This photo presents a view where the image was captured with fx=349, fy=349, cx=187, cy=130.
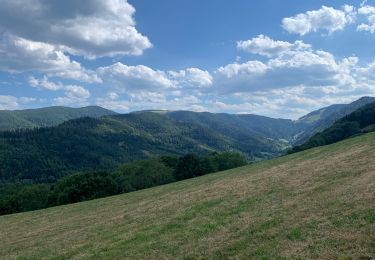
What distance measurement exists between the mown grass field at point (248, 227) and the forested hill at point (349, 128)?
118 metres

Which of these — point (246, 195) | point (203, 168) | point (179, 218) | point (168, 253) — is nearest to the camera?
point (168, 253)

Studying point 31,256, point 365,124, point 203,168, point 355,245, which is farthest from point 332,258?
point 365,124

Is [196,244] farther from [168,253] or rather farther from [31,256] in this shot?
[31,256]

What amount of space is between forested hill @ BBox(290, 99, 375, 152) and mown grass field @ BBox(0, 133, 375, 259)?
118041 mm

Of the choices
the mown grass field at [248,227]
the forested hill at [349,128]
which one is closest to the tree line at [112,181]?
the forested hill at [349,128]

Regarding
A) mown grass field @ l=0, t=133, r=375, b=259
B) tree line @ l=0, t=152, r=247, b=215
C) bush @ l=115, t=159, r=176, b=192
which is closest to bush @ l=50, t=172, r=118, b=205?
tree line @ l=0, t=152, r=247, b=215

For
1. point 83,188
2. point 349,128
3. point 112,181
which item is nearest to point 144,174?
point 112,181

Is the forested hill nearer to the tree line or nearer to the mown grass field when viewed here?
the tree line

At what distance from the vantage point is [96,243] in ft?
70.6

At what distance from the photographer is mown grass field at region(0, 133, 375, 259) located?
14289 mm

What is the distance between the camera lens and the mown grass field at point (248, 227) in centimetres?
1429

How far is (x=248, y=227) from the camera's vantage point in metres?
18.0

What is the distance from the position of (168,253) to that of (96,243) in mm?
7004

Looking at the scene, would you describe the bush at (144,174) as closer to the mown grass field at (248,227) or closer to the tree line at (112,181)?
the tree line at (112,181)
